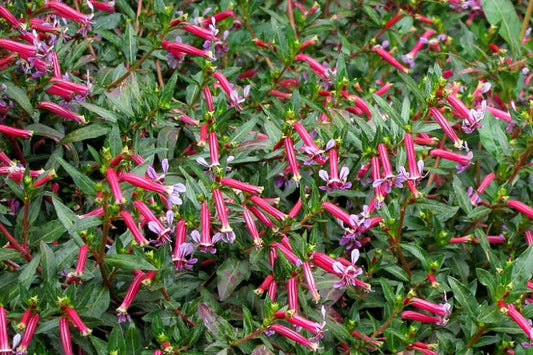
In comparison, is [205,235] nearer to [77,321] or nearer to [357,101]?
[77,321]

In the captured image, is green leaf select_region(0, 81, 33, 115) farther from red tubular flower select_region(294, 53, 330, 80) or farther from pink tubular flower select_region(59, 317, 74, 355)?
red tubular flower select_region(294, 53, 330, 80)

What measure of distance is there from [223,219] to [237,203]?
0.14 metres

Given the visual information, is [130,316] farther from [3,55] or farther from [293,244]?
[3,55]

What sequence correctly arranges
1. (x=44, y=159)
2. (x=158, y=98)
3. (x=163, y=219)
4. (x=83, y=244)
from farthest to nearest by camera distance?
(x=44, y=159), (x=158, y=98), (x=163, y=219), (x=83, y=244)

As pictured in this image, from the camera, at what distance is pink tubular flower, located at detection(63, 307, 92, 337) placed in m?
2.24

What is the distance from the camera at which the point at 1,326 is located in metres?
2.23

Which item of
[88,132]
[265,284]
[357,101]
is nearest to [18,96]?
[88,132]

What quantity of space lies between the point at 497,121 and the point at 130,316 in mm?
1916

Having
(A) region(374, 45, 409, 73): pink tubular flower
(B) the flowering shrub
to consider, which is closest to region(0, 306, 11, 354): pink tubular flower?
(B) the flowering shrub

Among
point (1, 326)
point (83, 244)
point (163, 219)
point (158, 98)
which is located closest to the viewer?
point (1, 326)

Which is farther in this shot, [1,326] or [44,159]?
[44,159]

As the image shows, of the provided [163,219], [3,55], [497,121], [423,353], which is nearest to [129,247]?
[163,219]

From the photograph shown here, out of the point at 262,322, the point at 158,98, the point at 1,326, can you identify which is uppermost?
the point at 158,98

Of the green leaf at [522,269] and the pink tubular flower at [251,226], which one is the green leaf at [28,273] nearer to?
the pink tubular flower at [251,226]
